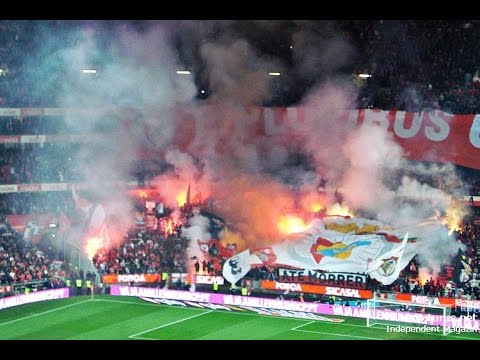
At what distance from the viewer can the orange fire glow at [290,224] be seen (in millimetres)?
21609

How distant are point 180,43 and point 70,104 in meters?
3.09

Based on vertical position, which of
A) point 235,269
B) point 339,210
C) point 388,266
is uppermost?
point 339,210

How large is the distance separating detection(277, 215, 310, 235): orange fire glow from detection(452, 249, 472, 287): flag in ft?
12.7

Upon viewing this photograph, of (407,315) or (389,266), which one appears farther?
(389,266)

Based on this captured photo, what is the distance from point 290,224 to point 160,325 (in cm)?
476

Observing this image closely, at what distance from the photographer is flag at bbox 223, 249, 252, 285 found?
20.1m

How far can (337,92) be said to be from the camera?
22594 mm

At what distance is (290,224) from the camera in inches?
858

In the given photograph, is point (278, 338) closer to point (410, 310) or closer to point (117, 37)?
point (410, 310)

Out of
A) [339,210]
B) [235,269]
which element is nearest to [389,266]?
[339,210]

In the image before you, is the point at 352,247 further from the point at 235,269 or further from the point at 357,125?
the point at 357,125

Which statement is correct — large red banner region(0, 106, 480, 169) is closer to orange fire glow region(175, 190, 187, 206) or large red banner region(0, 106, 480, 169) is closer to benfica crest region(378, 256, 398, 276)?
orange fire glow region(175, 190, 187, 206)
